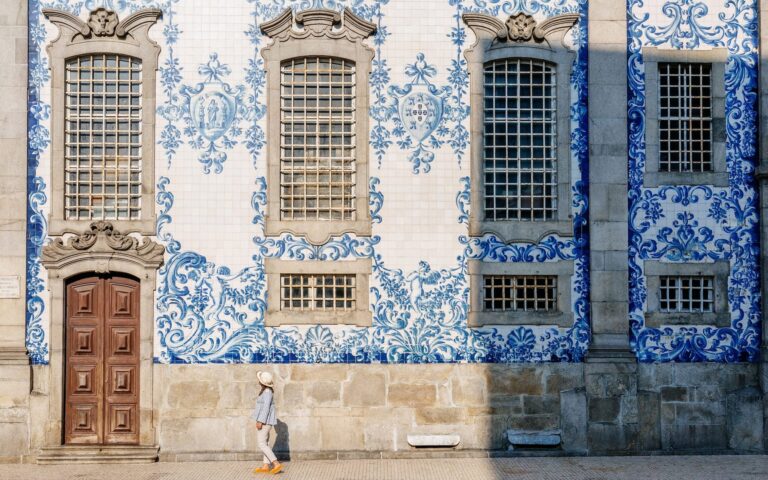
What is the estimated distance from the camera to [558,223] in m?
13.5

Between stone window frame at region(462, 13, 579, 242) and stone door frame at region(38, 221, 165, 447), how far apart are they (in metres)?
4.83

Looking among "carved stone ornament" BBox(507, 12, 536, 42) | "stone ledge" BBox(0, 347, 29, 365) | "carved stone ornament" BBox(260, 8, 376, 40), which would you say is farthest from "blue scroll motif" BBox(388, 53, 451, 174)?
"stone ledge" BBox(0, 347, 29, 365)

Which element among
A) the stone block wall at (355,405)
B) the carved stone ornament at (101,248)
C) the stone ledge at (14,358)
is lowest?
the stone block wall at (355,405)

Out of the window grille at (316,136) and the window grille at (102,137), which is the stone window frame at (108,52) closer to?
the window grille at (102,137)

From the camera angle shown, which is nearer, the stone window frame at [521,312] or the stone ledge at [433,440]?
the stone ledge at [433,440]

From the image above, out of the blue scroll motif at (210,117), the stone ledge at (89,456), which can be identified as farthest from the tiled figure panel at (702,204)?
the stone ledge at (89,456)

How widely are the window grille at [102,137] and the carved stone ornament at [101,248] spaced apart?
354mm

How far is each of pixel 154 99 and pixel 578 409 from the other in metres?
7.76

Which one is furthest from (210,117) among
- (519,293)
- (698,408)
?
(698,408)

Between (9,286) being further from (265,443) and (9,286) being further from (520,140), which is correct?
(520,140)

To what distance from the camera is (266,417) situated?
474 inches

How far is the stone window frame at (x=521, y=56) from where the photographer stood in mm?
13438

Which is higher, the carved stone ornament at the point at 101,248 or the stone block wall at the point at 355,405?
the carved stone ornament at the point at 101,248

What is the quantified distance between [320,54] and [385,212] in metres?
2.54
